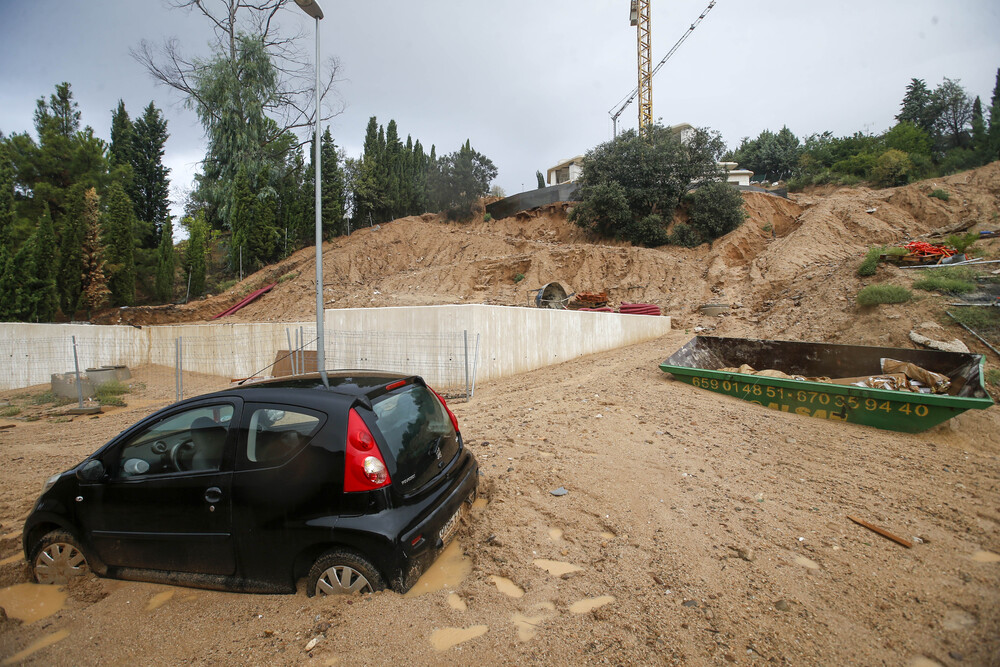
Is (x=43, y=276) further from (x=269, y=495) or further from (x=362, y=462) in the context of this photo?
(x=362, y=462)

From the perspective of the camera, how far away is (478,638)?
7.85 feet

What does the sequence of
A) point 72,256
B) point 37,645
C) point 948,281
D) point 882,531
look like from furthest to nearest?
point 72,256
point 948,281
point 882,531
point 37,645

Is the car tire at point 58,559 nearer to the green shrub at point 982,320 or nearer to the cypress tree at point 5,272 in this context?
the green shrub at point 982,320

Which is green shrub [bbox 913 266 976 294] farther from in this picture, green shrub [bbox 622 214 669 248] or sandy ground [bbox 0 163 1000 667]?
green shrub [bbox 622 214 669 248]

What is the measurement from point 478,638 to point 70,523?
2.96 meters

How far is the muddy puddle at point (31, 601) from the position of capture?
9.84 ft

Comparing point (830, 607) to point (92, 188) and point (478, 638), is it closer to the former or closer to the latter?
point (478, 638)

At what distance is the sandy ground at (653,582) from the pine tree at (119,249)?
2351cm

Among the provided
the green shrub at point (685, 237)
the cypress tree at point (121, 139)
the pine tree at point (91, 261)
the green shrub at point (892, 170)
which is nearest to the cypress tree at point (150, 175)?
the cypress tree at point (121, 139)

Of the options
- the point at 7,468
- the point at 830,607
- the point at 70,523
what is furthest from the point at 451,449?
the point at 7,468

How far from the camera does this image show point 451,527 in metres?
3.14

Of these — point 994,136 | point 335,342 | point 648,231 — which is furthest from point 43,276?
point 994,136

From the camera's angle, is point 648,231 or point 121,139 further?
point 121,139

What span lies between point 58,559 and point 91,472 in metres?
0.73
